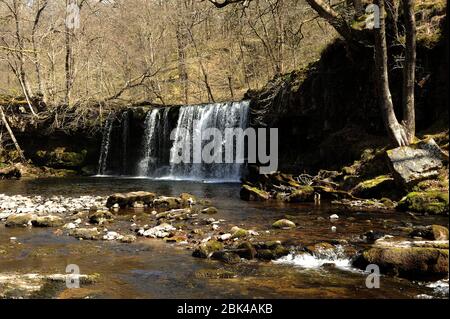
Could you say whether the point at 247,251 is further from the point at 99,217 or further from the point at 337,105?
the point at 337,105

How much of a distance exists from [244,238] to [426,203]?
211 inches

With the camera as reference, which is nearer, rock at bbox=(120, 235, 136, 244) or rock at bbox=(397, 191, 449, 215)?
rock at bbox=(120, 235, 136, 244)

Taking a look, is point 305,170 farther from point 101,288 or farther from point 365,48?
point 101,288

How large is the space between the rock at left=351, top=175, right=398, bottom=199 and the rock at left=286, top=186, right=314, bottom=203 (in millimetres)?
1341

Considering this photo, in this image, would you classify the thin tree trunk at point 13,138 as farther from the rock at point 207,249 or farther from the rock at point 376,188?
the rock at point 207,249

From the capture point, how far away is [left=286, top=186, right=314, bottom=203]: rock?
591 inches

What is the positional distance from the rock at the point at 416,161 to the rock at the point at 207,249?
687 centimetres

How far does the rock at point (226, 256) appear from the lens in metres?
7.88

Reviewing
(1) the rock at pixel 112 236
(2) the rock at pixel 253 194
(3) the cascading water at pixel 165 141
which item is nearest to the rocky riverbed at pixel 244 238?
(1) the rock at pixel 112 236

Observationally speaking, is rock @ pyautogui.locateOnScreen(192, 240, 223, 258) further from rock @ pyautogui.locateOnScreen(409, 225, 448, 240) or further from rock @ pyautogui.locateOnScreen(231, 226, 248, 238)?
rock @ pyautogui.locateOnScreen(409, 225, 448, 240)

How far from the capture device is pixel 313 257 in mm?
7957

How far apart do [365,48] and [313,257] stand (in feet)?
40.5

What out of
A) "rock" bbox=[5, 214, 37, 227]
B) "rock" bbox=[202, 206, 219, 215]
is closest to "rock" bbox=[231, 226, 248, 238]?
"rock" bbox=[202, 206, 219, 215]

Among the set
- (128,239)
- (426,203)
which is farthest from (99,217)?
(426,203)
